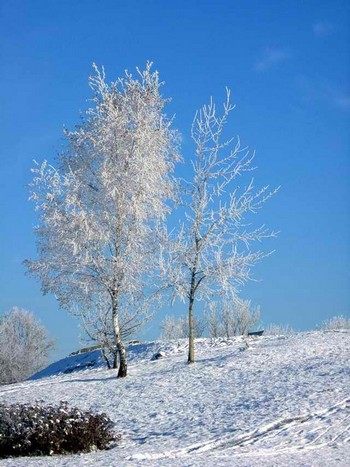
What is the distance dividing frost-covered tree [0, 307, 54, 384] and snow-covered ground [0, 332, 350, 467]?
77.9 ft

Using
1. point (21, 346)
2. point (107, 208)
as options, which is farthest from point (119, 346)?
point (21, 346)

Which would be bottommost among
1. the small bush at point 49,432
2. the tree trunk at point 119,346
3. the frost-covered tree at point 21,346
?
the small bush at point 49,432

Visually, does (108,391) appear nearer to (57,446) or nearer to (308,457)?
(57,446)

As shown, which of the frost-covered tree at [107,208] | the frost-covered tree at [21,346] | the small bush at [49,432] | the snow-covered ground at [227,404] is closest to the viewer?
the snow-covered ground at [227,404]

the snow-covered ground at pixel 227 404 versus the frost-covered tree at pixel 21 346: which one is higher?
the frost-covered tree at pixel 21 346

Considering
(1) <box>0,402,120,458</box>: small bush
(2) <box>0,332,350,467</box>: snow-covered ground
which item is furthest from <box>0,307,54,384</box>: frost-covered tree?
(1) <box>0,402,120,458</box>: small bush

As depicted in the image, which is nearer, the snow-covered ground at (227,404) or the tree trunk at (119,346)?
the snow-covered ground at (227,404)

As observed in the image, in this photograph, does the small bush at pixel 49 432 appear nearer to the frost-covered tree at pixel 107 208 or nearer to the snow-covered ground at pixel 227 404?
the snow-covered ground at pixel 227 404

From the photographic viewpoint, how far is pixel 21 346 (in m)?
49.4

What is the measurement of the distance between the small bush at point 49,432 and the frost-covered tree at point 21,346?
35902mm

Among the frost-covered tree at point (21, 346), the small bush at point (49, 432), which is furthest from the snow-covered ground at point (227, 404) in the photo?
the frost-covered tree at point (21, 346)

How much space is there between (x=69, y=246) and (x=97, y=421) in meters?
9.20

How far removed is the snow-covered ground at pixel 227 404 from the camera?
38.3 feet

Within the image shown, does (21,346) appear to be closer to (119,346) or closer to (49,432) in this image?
(119,346)
